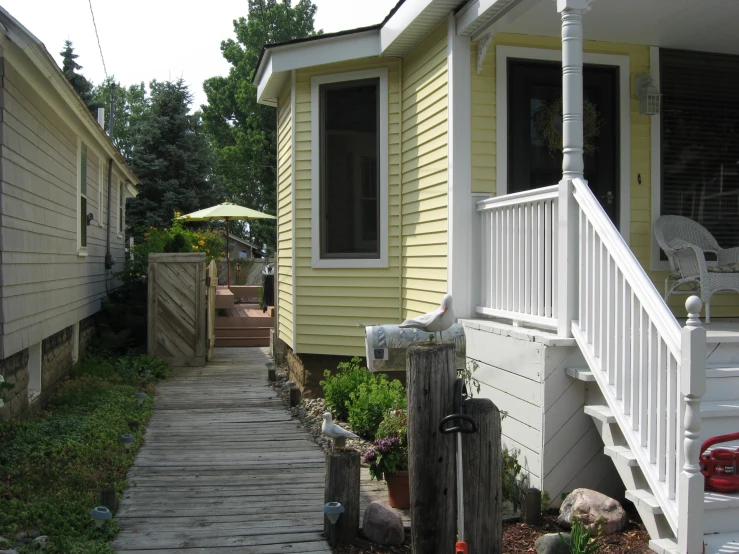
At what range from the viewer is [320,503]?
193 inches

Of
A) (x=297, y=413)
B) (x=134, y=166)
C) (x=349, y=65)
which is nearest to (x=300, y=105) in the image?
(x=349, y=65)

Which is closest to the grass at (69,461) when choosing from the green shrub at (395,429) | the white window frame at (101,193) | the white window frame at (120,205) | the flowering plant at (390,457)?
the flowering plant at (390,457)

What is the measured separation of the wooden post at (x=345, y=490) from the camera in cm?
417


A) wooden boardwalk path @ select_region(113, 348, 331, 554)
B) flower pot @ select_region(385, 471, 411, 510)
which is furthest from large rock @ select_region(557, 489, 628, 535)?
wooden boardwalk path @ select_region(113, 348, 331, 554)

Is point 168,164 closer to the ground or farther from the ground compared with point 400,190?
farther from the ground

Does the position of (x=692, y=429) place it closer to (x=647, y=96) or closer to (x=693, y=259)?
(x=693, y=259)

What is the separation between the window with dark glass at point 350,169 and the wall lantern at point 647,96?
259 cm

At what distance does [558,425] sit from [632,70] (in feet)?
12.0

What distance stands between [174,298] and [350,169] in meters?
4.25

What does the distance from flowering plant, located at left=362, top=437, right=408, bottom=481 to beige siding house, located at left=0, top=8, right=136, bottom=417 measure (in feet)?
10.5

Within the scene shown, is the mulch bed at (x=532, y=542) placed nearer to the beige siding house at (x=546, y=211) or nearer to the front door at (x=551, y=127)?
the beige siding house at (x=546, y=211)

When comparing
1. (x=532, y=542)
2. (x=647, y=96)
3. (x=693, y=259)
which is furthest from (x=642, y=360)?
(x=647, y=96)

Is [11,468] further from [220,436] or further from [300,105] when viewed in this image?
[300,105]

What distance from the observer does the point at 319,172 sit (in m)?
8.20
